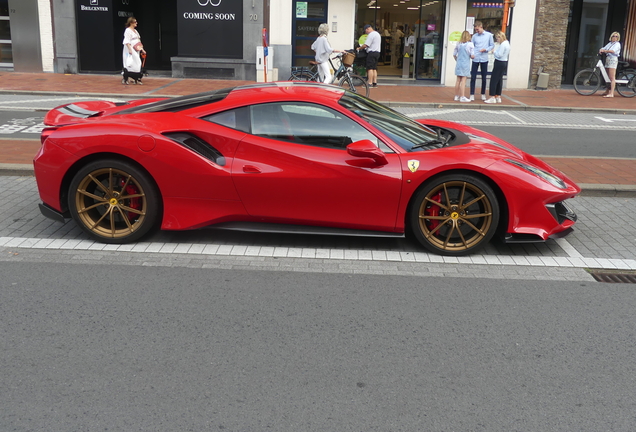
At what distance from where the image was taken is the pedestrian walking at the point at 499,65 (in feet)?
55.4

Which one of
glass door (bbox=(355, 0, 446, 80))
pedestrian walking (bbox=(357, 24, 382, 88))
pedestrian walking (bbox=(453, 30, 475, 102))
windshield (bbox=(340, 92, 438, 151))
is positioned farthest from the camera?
glass door (bbox=(355, 0, 446, 80))

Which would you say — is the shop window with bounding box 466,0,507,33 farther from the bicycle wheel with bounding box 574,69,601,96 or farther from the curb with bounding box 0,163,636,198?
the curb with bounding box 0,163,636,198

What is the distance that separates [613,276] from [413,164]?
A: 1.76 m

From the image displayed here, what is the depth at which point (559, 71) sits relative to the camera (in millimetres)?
21266

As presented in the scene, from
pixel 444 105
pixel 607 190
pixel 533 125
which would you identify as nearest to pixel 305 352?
pixel 607 190

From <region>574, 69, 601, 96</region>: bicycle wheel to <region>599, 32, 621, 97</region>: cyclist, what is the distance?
1.09 ft

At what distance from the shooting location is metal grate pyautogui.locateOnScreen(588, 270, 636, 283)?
508 centimetres

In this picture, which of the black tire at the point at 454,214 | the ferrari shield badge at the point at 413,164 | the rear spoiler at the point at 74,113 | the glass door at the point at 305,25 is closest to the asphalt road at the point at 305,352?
the black tire at the point at 454,214

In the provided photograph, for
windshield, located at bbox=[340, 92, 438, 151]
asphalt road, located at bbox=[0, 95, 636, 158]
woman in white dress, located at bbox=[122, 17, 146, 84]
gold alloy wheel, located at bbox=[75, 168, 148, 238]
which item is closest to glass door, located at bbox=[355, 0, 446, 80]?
asphalt road, located at bbox=[0, 95, 636, 158]

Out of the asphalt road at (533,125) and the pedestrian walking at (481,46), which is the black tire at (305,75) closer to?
the asphalt road at (533,125)

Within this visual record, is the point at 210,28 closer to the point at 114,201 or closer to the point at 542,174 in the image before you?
the point at 114,201

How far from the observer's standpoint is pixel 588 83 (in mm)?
19500

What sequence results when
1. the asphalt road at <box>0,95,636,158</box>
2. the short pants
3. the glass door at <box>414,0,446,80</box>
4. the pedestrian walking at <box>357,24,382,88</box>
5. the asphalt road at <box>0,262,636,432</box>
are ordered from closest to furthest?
the asphalt road at <box>0,262,636,432</box>, the asphalt road at <box>0,95,636,158</box>, the pedestrian walking at <box>357,24,382,88</box>, the short pants, the glass door at <box>414,0,446,80</box>

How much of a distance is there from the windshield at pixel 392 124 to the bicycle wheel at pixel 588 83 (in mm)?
15152
